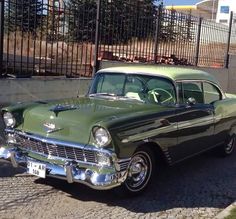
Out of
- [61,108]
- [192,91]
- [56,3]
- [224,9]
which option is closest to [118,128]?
[61,108]

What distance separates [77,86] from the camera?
10.3 m

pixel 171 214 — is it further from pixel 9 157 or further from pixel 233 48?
pixel 233 48

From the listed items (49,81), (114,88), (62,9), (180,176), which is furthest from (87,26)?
(180,176)

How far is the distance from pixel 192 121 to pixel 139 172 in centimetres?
131

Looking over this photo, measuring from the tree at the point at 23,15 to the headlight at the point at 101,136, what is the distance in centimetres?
468

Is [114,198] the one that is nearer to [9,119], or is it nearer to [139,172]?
[139,172]

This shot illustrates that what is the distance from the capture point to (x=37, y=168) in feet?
17.4

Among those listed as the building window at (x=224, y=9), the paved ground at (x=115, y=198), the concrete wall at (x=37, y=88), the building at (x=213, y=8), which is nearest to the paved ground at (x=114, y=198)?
the paved ground at (x=115, y=198)

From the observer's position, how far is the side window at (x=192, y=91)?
6.50 meters

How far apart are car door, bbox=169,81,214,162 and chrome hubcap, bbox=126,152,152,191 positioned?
1.62 ft

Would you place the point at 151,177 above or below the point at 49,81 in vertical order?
below

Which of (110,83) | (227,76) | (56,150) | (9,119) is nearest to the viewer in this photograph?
(56,150)

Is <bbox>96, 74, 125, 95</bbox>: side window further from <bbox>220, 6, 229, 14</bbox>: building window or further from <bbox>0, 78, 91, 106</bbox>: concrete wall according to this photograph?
<bbox>220, 6, 229, 14</bbox>: building window

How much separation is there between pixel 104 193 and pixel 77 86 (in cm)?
487
